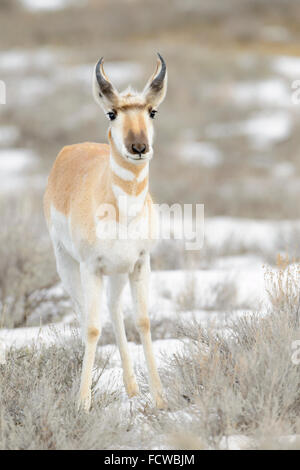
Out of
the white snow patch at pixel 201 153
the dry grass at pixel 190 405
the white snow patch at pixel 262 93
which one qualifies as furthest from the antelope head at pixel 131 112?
the white snow patch at pixel 262 93

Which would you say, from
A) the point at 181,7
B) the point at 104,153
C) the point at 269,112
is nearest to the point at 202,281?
the point at 104,153

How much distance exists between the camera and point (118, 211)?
351 centimetres

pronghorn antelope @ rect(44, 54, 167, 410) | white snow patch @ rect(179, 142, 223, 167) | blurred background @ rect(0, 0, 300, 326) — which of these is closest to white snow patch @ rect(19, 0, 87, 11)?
blurred background @ rect(0, 0, 300, 326)

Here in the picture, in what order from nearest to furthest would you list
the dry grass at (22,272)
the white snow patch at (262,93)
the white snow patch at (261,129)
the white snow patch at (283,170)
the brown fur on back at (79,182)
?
the brown fur on back at (79,182) < the dry grass at (22,272) < the white snow patch at (283,170) < the white snow patch at (261,129) < the white snow patch at (262,93)

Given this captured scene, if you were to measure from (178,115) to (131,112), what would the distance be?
55.9 ft

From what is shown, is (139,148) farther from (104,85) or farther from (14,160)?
(14,160)

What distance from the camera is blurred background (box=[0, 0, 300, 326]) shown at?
8195 mm

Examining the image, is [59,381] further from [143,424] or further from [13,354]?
[143,424]

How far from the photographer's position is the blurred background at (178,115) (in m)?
8.20

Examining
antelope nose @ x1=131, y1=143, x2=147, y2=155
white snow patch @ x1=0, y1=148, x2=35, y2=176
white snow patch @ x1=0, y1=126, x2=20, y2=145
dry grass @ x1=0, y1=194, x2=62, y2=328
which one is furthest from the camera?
white snow patch @ x1=0, y1=126, x2=20, y2=145

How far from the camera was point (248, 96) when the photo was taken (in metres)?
21.5

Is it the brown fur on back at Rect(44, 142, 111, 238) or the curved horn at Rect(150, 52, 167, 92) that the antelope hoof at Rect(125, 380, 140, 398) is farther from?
the curved horn at Rect(150, 52, 167, 92)

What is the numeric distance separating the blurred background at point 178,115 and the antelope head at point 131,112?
8.84 ft

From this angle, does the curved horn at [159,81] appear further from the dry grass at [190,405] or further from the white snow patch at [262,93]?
the white snow patch at [262,93]
